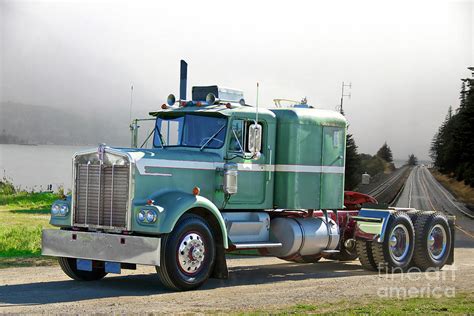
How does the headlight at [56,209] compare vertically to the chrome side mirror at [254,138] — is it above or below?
below

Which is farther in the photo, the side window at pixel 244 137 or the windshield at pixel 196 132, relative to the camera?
the windshield at pixel 196 132

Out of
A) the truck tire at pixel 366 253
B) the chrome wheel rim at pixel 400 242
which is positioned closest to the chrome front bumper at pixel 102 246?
the truck tire at pixel 366 253

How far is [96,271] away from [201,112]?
3.50 metres

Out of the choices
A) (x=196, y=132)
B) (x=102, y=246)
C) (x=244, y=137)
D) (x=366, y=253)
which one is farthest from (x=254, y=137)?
(x=366, y=253)

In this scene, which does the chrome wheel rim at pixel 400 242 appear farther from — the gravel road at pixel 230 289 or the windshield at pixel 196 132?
the windshield at pixel 196 132

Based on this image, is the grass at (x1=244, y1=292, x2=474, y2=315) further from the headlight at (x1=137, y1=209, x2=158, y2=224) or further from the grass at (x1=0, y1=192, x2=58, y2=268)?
the grass at (x1=0, y1=192, x2=58, y2=268)

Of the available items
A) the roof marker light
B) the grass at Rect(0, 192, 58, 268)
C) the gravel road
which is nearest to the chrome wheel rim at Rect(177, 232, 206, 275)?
the gravel road

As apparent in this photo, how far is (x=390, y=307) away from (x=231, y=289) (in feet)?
10.2

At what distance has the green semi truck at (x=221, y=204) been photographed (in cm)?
1359

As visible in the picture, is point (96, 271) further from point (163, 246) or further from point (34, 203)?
point (34, 203)

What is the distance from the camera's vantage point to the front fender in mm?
13234

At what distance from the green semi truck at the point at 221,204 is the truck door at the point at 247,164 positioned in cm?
2

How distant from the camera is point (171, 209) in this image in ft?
44.1

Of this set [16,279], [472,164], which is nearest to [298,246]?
[16,279]
